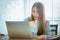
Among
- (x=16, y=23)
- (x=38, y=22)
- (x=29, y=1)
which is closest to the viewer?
(x=16, y=23)

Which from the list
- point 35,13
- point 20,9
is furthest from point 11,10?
point 35,13

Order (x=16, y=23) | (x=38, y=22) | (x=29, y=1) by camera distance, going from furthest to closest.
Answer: (x=29, y=1), (x=38, y=22), (x=16, y=23)

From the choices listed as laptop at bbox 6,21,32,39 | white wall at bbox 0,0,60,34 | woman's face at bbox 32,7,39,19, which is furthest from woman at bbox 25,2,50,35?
white wall at bbox 0,0,60,34

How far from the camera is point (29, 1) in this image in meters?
3.90

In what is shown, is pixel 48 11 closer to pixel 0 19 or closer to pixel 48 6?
pixel 48 6

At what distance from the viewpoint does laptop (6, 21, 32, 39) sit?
52.7 inches

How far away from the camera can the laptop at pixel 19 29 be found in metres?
1.34

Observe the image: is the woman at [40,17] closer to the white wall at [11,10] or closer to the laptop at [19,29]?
the laptop at [19,29]

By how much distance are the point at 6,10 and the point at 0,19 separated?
31 centimetres

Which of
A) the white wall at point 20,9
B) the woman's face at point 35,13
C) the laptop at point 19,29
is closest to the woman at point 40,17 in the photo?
the woman's face at point 35,13

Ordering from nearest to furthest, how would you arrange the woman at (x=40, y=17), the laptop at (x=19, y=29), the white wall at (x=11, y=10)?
1. the laptop at (x=19, y=29)
2. the woman at (x=40, y=17)
3. the white wall at (x=11, y=10)

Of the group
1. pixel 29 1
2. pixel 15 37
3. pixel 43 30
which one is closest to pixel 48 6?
pixel 29 1

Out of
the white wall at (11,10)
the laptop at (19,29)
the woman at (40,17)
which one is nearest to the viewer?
the laptop at (19,29)

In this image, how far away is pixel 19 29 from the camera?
1348mm
